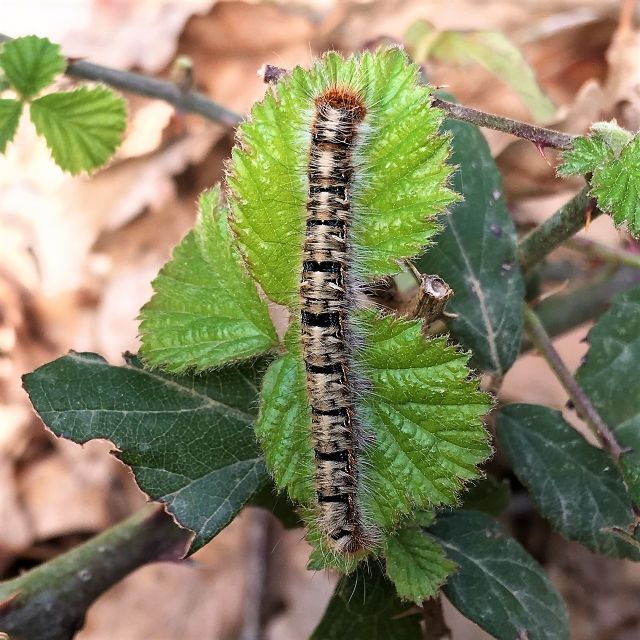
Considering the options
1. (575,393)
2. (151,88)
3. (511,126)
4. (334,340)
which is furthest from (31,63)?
(575,393)

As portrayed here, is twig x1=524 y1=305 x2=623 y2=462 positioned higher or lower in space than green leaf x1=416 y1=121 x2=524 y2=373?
lower

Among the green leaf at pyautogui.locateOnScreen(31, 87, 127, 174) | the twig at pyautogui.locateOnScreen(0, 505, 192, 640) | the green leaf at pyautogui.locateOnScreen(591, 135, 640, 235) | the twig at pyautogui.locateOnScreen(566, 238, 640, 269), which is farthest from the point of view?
the twig at pyautogui.locateOnScreen(566, 238, 640, 269)

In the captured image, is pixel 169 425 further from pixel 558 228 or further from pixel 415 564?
pixel 558 228

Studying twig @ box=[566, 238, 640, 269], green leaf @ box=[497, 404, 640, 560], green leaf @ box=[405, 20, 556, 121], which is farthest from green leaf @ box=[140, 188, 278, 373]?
green leaf @ box=[405, 20, 556, 121]

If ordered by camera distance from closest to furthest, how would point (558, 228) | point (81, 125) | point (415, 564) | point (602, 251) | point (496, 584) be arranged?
1. point (415, 564)
2. point (496, 584)
3. point (558, 228)
4. point (81, 125)
5. point (602, 251)

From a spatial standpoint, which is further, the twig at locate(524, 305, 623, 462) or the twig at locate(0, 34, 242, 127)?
the twig at locate(0, 34, 242, 127)

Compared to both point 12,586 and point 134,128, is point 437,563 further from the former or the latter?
point 134,128

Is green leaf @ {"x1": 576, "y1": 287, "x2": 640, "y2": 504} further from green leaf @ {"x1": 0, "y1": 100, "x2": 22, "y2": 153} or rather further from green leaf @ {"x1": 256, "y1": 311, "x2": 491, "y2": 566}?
green leaf @ {"x1": 0, "y1": 100, "x2": 22, "y2": 153}

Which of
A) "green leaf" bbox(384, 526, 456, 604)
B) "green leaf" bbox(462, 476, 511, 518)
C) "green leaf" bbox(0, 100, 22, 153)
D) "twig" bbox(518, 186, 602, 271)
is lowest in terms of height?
"green leaf" bbox(384, 526, 456, 604)
